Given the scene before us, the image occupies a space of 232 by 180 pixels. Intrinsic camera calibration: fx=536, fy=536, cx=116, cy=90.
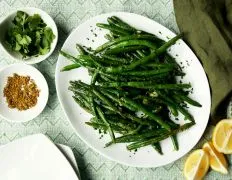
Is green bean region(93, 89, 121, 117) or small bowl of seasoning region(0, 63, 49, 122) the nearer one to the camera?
green bean region(93, 89, 121, 117)

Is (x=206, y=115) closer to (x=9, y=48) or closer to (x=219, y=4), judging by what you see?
(x=219, y=4)

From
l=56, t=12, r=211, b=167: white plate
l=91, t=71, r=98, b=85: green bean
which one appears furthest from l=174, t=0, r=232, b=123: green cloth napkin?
l=91, t=71, r=98, b=85: green bean

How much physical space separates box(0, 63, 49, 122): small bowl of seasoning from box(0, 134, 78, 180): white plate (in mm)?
115

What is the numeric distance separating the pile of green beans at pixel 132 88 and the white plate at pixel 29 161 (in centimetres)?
24

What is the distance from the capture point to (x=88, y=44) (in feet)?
7.52

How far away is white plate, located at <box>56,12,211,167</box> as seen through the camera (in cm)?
224

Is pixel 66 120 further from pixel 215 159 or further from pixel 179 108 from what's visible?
pixel 215 159

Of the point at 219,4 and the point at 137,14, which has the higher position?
the point at 219,4

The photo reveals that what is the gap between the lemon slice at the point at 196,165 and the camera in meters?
2.23

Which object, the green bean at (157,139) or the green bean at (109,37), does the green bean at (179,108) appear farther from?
the green bean at (109,37)

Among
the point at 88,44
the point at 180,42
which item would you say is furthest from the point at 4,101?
the point at 180,42

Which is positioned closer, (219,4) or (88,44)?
(219,4)

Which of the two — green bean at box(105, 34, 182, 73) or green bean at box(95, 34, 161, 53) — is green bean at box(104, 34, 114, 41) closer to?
green bean at box(95, 34, 161, 53)

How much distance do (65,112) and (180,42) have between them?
1.85 ft
